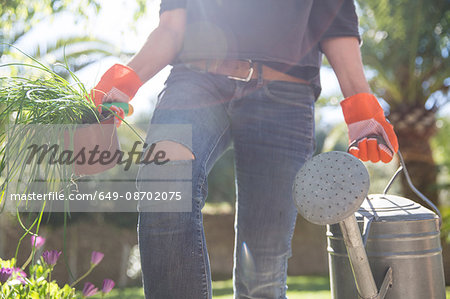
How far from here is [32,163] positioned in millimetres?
1207

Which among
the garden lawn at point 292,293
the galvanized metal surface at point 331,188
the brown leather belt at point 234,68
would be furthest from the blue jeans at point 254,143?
the garden lawn at point 292,293

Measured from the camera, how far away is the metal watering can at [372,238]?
1.09 meters

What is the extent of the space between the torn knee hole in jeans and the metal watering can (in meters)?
0.28

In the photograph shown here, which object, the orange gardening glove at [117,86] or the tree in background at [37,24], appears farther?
the tree in background at [37,24]

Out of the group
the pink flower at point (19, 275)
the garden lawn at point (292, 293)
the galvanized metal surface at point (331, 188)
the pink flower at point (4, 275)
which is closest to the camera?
the galvanized metal surface at point (331, 188)

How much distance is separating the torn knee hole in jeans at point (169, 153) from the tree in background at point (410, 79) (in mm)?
6289

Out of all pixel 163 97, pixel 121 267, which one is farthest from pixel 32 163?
pixel 121 267

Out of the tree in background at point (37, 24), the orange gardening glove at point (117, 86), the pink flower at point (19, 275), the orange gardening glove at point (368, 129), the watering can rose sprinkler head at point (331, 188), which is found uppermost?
the tree in background at point (37, 24)

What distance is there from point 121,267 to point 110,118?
9.88 m

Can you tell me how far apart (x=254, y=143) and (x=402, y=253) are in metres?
0.56

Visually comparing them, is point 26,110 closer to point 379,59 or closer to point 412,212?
point 412,212

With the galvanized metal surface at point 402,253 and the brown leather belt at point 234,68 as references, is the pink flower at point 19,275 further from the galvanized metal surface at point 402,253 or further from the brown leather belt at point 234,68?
the galvanized metal surface at point 402,253

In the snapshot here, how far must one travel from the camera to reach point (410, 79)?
730 centimetres

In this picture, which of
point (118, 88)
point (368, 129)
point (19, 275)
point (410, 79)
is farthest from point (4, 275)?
point (410, 79)
